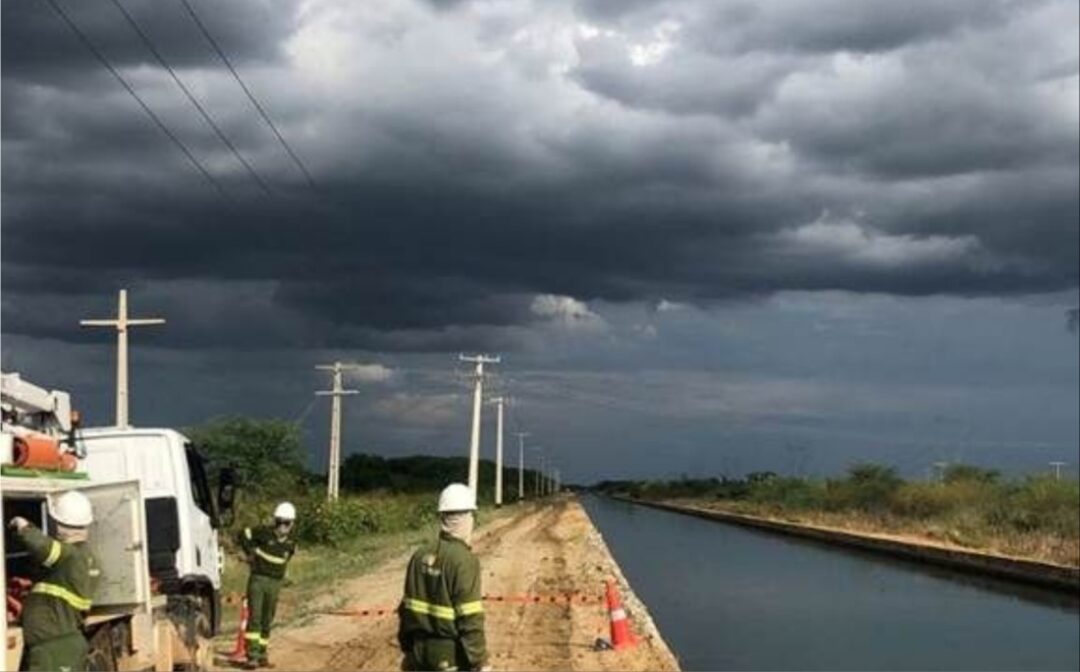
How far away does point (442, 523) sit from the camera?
30.9 ft

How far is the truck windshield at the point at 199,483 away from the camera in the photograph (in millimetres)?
16891

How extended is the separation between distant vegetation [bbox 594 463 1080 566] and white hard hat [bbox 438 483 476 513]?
45853mm

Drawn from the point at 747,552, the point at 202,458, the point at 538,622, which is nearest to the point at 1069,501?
the point at 747,552

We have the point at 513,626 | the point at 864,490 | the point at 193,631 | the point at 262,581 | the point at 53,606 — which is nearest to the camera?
the point at 53,606

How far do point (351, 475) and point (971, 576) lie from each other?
78.5 meters

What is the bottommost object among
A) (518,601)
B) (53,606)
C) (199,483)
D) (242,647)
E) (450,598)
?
(518,601)

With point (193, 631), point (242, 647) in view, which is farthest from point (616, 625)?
point (193, 631)

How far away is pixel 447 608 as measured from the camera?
30.3 ft

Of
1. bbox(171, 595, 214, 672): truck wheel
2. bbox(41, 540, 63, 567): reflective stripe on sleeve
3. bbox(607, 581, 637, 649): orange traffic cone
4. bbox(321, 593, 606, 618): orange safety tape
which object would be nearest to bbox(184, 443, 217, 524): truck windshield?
bbox(171, 595, 214, 672): truck wheel

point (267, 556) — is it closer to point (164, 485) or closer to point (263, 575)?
point (263, 575)

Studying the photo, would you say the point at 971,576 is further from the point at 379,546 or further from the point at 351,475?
the point at 351,475

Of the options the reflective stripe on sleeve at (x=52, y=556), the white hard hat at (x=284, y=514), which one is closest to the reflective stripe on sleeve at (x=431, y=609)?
the reflective stripe on sleeve at (x=52, y=556)

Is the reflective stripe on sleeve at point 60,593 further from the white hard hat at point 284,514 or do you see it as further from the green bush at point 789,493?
the green bush at point 789,493

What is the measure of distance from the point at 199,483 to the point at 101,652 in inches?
199
